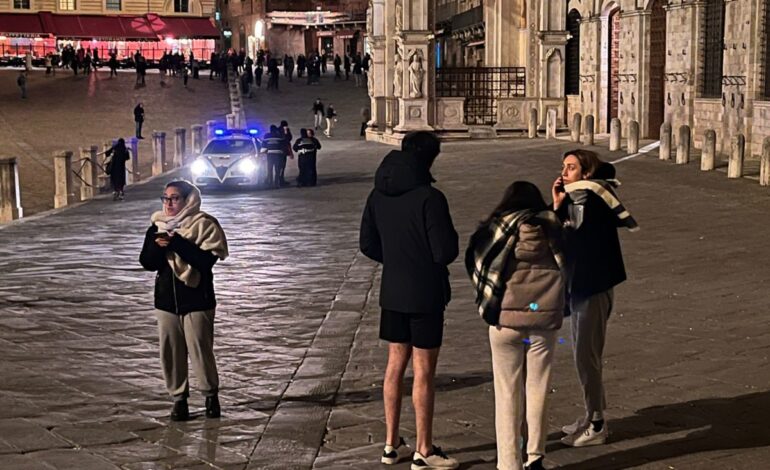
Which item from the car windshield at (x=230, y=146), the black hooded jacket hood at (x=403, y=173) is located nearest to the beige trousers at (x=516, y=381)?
the black hooded jacket hood at (x=403, y=173)

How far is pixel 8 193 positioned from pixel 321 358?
638 inches

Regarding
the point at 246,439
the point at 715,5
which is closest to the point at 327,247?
the point at 246,439

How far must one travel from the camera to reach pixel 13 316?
1161 centimetres

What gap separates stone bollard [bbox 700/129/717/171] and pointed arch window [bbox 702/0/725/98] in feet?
17.7

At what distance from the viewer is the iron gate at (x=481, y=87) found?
40.2 m

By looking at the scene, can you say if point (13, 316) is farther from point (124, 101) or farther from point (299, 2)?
point (299, 2)

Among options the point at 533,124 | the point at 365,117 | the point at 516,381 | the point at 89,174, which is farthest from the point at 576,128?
the point at 516,381

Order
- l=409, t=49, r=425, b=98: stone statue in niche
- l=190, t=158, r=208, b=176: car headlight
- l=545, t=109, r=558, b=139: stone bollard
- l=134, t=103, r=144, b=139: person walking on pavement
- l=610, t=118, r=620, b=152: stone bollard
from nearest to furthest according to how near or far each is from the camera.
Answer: l=190, t=158, r=208, b=176: car headlight < l=610, t=118, r=620, b=152: stone bollard < l=545, t=109, r=558, b=139: stone bollard < l=409, t=49, r=425, b=98: stone statue in niche < l=134, t=103, r=144, b=139: person walking on pavement

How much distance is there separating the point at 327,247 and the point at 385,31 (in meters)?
27.7

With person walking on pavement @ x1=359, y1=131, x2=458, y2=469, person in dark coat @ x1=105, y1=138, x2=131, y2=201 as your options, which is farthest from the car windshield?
person walking on pavement @ x1=359, y1=131, x2=458, y2=469

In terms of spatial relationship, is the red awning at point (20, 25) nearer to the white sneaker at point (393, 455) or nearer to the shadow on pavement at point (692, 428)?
the shadow on pavement at point (692, 428)

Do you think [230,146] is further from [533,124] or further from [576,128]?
[533,124]

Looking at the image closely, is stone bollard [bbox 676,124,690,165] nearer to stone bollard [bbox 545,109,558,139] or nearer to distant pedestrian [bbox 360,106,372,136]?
stone bollard [bbox 545,109,558,139]

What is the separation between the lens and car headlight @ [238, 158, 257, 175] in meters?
25.5
